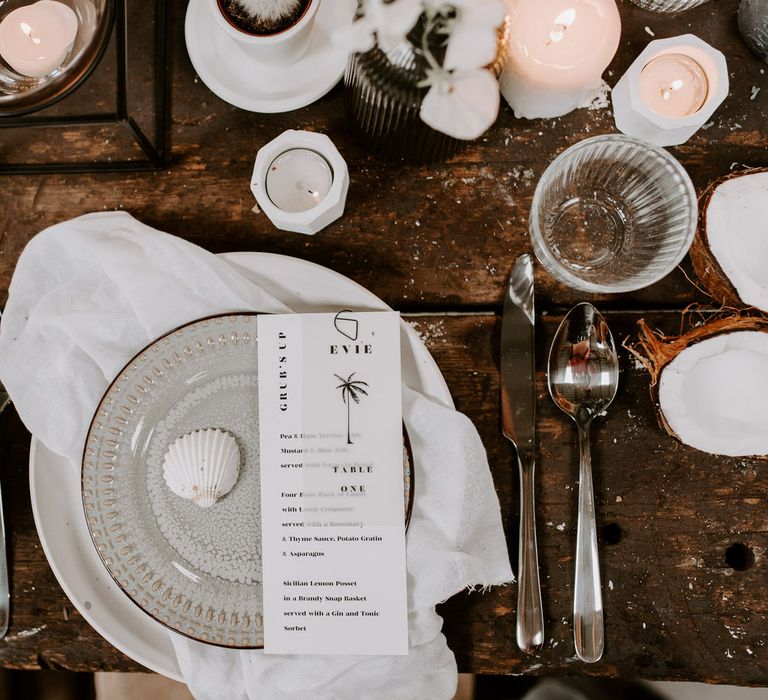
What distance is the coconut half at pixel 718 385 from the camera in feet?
1.66

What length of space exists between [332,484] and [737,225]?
40cm

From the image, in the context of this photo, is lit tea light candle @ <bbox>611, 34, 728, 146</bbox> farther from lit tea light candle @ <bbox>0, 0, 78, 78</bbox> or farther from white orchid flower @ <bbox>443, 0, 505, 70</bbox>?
lit tea light candle @ <bbox>0, 0, 78, 78</bbox>

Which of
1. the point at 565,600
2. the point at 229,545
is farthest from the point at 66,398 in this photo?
the point at 565,600

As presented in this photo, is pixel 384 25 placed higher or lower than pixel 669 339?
higher

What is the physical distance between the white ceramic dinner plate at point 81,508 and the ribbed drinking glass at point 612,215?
5.8 inches

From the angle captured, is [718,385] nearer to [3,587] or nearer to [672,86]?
[672,86]

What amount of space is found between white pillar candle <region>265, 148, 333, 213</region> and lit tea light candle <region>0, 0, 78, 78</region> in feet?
0.63

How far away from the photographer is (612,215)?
1.82 ft

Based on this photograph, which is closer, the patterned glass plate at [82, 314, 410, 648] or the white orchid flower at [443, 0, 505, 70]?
the white orchid flower at [443, 0, 505, 70]

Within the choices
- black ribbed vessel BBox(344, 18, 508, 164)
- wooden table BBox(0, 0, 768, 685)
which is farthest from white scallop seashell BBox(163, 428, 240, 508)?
black ribbed vessel BBox(344, 18, 508, 164)

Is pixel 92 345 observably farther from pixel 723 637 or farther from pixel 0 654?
pixel 723 637

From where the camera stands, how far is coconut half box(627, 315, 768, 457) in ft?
1.66

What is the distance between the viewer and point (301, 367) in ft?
1.63

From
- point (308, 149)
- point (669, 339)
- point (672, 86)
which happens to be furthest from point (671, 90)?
point (308, 149)
